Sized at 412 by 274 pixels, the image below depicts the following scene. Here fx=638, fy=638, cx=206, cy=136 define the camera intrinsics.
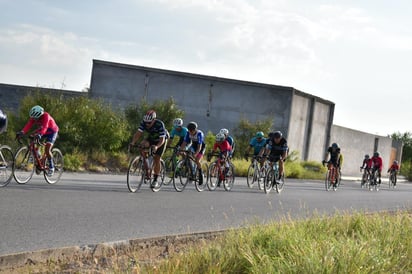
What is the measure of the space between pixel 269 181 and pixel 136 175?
213 inches

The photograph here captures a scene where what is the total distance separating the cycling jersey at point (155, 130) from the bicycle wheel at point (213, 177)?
143 inches

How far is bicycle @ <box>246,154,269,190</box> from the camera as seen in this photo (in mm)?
19016

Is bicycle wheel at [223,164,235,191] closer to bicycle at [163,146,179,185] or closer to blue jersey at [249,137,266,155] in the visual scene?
blue jersey at [249,137,266,155]

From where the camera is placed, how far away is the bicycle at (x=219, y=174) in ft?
58.4

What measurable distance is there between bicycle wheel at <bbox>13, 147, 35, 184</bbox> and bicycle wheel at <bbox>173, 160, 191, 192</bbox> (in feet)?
12.2

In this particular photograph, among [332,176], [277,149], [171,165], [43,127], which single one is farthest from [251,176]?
[43,127]

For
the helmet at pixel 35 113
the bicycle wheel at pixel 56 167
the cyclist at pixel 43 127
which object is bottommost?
the bicycle wheel at pixel 56 167

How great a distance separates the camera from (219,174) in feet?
59.2

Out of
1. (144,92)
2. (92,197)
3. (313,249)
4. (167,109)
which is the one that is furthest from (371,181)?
(313,249)

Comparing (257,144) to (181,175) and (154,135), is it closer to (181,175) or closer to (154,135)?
(181,175)

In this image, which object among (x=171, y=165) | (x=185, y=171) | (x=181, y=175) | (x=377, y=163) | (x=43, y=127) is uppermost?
(x=377, y=163)

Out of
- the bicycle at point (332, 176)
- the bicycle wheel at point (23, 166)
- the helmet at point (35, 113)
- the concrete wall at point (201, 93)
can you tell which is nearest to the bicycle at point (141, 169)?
the bicycle wheel at point (23, 166)

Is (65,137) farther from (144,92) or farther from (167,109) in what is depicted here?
(144,92)

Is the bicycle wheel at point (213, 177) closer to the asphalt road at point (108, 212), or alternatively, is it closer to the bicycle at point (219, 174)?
the bicycle at point (219, 174)
